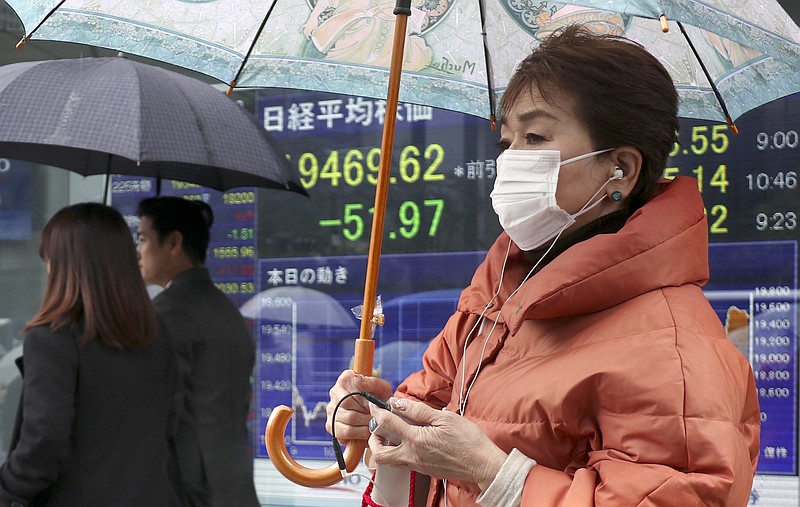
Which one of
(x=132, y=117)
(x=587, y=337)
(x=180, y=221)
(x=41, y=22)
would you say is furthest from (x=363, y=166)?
(x=587, y=337)

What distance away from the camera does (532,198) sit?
1.89 metres

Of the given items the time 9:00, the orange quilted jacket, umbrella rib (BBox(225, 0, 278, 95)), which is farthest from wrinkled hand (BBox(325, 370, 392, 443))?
the time 9:00

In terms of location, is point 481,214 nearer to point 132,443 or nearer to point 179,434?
point 179,434

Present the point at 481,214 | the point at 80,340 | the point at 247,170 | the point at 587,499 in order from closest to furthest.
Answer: the point at 587,499 < the point at 80,340 < the point at 247,170 < the point at 481,214

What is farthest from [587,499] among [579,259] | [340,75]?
[340,75]

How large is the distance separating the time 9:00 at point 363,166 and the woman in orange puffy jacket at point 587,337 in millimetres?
2626

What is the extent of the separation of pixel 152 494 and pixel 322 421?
1.56 metres

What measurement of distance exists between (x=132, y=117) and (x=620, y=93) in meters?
1.92

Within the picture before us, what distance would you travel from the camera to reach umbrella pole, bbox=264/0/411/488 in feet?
6.89

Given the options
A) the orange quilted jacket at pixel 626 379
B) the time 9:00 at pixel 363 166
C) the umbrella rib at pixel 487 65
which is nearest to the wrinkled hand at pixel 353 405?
the orange quilted jacket at pixel 626 379

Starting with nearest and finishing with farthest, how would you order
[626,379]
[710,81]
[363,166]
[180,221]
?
[626,379], [710,81], [180,221], [363,166]

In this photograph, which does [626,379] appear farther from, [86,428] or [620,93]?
[86,428]

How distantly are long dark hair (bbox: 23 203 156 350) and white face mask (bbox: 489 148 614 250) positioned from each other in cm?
172

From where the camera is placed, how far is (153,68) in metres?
3.62
